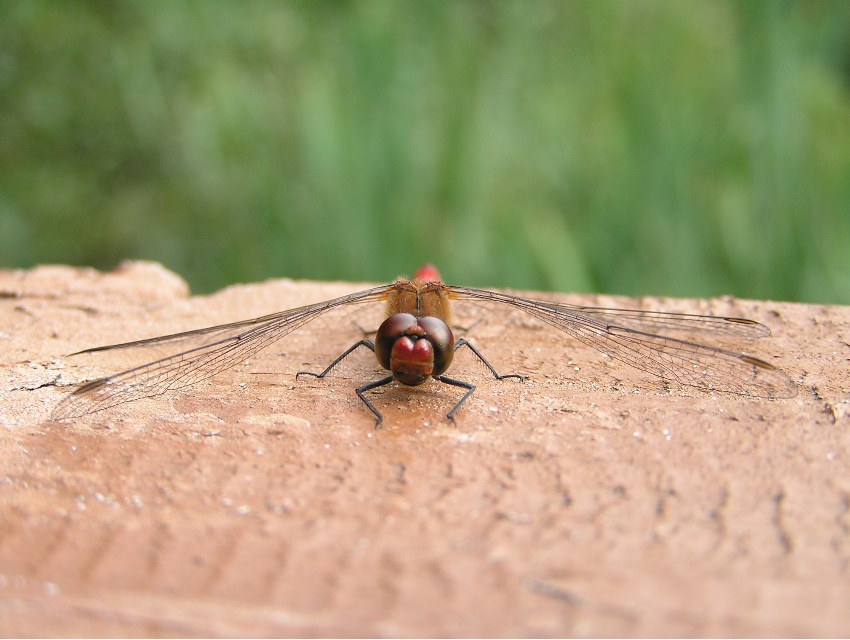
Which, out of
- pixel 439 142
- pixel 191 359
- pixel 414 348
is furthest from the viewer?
pixel 439 142

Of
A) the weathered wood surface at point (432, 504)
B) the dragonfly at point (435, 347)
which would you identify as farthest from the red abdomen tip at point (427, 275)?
the weathered wood surface at point (432, 504)

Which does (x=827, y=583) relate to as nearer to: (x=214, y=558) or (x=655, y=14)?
(x=214, y=558)

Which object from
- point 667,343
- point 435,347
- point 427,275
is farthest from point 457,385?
point 427,275

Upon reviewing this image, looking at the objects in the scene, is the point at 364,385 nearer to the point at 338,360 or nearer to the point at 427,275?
the point at 338,360

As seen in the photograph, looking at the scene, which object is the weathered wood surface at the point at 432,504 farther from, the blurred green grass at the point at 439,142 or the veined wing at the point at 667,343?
the blurred green grass at the point at 439,142

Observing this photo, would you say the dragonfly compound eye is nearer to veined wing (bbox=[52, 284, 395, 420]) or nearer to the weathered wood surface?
the weathered wood surface

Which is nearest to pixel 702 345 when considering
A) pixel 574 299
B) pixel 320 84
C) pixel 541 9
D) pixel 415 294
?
pixel 574 299

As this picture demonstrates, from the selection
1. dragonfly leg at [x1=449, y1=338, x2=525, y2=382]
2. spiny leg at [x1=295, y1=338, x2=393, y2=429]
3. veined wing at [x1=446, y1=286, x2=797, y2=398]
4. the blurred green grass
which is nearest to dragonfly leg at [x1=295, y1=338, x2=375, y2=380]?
spiny leg at [x1=295, y1=338, x2=393, y2=429]

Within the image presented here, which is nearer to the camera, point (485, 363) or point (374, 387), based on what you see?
point (374, 387)
